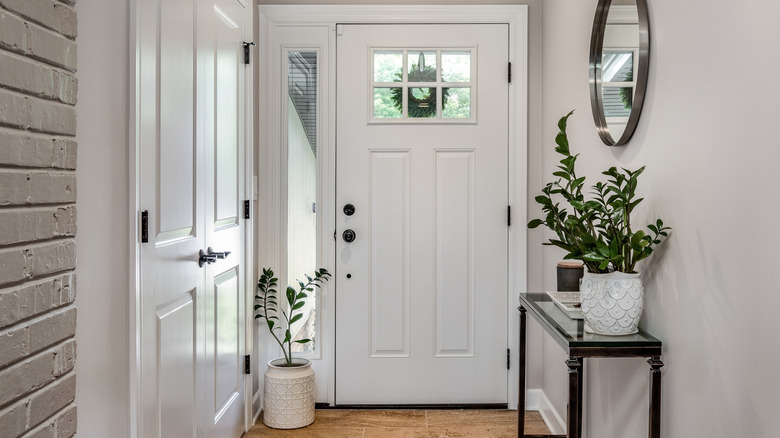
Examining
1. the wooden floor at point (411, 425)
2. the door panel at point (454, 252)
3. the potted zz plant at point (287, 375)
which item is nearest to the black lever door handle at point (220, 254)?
the potted zz plant at point (287, 375)

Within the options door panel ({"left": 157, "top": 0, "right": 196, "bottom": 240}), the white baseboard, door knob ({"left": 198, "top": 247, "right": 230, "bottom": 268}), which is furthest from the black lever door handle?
the white baseboard

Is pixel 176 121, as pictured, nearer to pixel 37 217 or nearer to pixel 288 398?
pixel 37 217

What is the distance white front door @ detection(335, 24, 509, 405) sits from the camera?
3221 mm

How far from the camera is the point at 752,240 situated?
4.29 feet

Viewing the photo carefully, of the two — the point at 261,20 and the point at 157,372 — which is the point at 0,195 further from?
the point at 261,20

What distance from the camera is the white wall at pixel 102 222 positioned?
1.44 meters

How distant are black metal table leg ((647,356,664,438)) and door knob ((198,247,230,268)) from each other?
153 cm

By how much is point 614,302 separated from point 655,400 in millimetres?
273

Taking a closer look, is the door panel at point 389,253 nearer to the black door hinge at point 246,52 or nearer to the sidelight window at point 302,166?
the sidelight window at point 302,166

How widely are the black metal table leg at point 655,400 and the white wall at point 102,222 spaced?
139 centimetres

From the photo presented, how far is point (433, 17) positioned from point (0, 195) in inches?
97.2

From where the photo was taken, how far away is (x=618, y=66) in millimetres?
2059

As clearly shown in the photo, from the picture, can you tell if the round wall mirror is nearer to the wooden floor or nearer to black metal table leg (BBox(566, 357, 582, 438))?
black metal table leg (BBox(566, 357, 582, 438))

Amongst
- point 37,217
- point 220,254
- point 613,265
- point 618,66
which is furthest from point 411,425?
point 37,217
